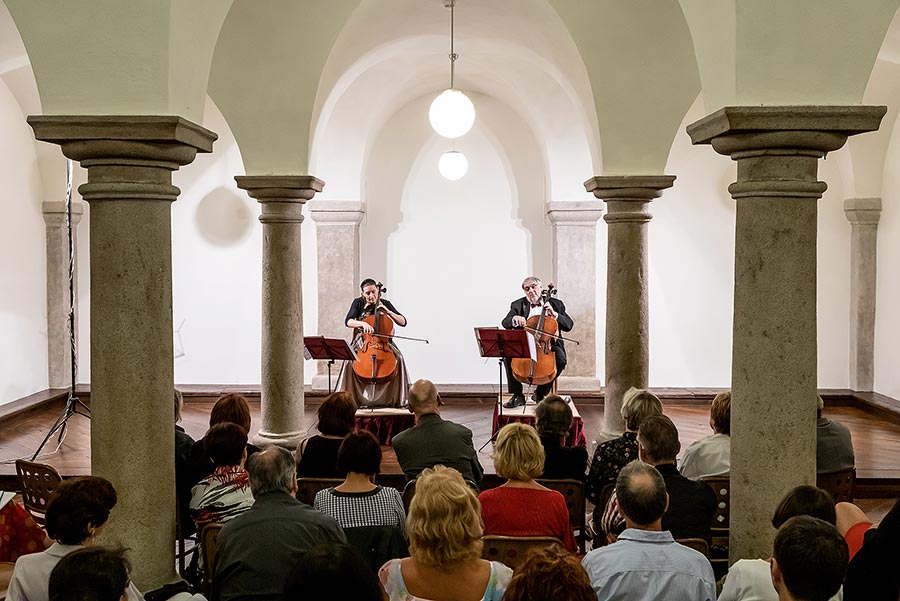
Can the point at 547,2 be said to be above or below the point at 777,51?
above

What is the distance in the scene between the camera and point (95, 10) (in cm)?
394

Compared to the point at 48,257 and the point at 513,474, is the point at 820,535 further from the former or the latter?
the point at 48,257

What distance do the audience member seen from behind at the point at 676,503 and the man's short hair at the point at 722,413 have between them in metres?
1.04

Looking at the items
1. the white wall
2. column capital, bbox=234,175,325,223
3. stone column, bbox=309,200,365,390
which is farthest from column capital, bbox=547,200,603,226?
the white wall

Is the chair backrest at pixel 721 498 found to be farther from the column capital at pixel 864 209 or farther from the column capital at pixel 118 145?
the column capital at pixel 864 209

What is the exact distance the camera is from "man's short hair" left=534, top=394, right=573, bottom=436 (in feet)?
16.1

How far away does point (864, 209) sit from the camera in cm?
1141

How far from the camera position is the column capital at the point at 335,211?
11789mm

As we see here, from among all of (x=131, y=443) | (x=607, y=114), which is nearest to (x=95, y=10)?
(x=131, y=443)

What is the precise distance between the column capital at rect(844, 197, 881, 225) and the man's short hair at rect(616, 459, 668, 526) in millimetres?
9679

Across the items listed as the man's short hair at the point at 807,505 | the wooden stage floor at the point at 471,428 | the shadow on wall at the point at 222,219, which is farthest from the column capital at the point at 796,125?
the shadow on wall at the point at 222,219

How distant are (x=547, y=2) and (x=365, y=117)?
4.99m

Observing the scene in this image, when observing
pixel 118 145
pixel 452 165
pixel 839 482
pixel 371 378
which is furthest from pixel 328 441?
pixel 452 165

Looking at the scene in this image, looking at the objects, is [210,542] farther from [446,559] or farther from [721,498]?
[721,498]
